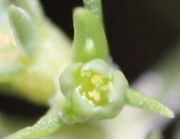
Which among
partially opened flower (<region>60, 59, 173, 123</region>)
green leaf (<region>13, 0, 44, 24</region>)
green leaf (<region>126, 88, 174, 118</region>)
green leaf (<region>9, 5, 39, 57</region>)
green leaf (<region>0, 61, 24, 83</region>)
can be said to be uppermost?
green leaf (<region>13, 0, 44, 24</region>)

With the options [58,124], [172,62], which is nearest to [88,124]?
[58,124]

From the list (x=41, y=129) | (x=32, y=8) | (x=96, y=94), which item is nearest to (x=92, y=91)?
(x=96, y=94)

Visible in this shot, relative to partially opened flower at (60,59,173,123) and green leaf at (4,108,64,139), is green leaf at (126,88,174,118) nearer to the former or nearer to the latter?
partially opened flower at (60,59,173,123)

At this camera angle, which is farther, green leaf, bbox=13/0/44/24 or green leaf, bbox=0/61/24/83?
green leaf, bbox=13/0/44/24

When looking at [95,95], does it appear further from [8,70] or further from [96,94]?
[8,70]

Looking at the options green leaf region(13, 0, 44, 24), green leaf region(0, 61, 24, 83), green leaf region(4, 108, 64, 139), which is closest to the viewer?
green leaf region(4, 108, 64, 139)

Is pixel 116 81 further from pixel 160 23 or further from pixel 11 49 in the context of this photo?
pixel 160 23

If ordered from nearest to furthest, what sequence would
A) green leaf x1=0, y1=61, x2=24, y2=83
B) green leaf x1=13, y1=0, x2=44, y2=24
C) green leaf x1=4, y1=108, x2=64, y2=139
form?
green leaf x1=4, y1=108, x2=64, y2=139 < green leaf x1=0, y1=61, x2=24, y2=83 < green leaf x1=13, y1=0, x2=44, y2=24

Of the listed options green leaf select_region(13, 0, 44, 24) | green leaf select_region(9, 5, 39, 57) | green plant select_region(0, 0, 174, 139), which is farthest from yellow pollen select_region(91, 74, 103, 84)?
green leaf select_region(13, 0, 44, 24)
